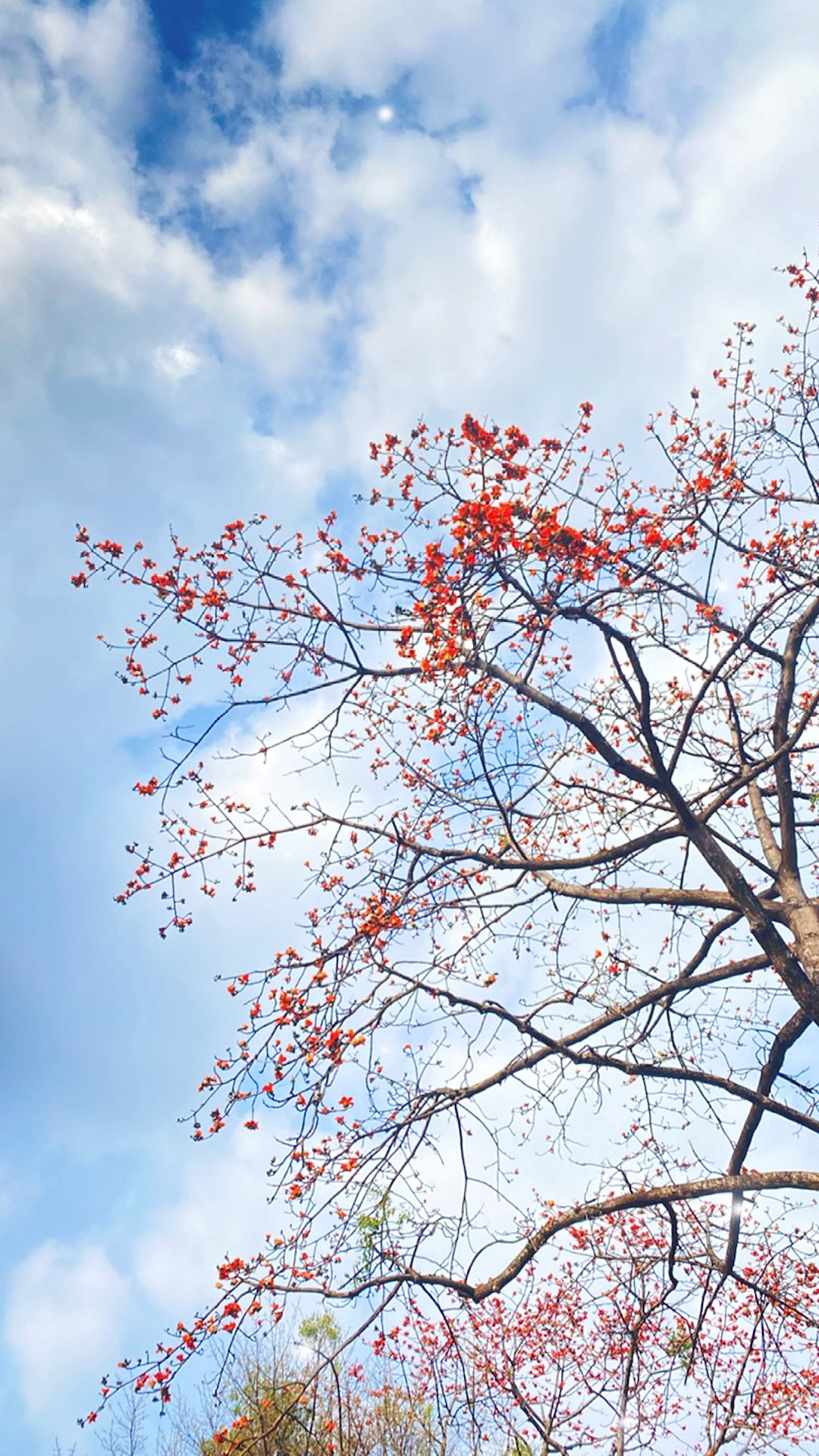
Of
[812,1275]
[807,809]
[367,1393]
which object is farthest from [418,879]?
[367,1393]

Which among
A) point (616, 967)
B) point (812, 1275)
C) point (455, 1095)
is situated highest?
point (616, 967)

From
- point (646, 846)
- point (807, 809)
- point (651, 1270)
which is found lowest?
point (651, 1270)

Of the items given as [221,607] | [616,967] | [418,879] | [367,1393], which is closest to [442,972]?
[418,879]

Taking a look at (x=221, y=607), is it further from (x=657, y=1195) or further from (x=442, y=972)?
(x=657, y=1195)

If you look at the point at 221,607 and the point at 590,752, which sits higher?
the point at 221,607

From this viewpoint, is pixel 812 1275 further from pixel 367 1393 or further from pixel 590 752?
pixel 367 1393

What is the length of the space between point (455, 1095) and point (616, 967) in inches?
55.5

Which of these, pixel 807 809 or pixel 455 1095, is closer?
pixel 455 1095

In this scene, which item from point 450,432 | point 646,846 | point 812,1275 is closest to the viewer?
point 450,432

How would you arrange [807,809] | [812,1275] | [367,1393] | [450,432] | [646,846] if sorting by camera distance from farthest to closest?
[367,1393]
[807,809]
[812,1275]
[646,846]
[450,432]

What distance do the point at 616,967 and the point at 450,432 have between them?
3.60 m

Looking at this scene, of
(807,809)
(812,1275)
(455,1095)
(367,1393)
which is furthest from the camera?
(367,1393)

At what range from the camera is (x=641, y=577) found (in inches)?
201

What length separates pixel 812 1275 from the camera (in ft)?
21.3
